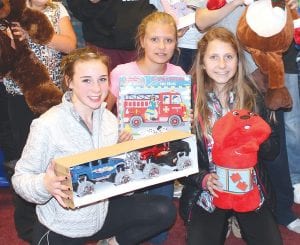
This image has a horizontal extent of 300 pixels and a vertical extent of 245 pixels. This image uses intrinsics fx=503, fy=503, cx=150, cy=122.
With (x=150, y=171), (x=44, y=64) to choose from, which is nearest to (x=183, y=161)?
(x=150, y=171)

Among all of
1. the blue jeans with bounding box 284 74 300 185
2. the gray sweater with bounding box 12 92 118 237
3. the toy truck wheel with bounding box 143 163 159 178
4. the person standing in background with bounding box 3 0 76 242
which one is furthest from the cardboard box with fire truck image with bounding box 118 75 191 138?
the blue jeans with bounding box 284 74 300 185

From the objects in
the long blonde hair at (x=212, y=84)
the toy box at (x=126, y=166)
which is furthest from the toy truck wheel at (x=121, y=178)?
the long blonde hair at (x=212, y=84)

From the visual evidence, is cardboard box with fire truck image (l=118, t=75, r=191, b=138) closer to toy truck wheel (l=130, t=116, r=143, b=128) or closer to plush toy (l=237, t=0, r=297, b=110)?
toy truck wheel (l=130, t=116, r=143, b=128)

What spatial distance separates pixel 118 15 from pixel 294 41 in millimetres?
738

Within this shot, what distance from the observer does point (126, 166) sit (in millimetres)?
1517

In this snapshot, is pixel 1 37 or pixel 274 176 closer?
pixel 1 37

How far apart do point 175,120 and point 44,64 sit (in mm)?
613

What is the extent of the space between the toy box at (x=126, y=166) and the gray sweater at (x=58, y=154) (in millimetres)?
130

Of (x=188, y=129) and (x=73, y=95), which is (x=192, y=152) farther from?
(x=73, y=95)

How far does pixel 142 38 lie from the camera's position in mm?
2047

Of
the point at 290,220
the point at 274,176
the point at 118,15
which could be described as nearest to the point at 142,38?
the point at 118,15

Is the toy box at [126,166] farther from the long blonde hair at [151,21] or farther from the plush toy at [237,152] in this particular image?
the long blonde hair at [151,21]

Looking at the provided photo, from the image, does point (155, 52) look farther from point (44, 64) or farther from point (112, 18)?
point (44, 64)

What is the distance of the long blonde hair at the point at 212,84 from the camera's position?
1.83 metres
